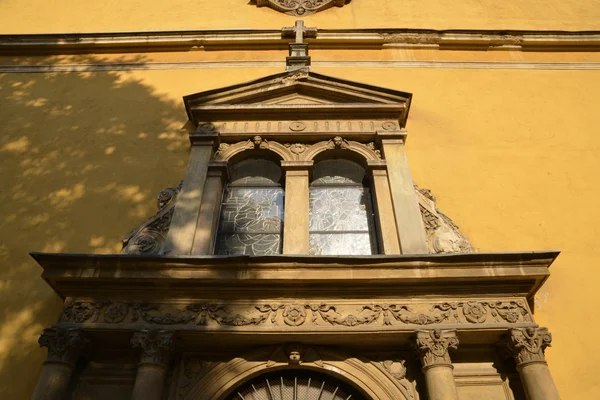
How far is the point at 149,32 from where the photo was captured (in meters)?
8.64

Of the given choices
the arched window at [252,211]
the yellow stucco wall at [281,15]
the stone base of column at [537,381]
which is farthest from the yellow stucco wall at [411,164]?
the yellow stucco wall at [281,15]

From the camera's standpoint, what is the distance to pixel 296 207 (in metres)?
6.14

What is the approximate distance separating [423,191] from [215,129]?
2886mm

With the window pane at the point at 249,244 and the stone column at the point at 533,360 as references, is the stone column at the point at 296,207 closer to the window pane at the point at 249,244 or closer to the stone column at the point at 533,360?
the window pane at the point at 249,244

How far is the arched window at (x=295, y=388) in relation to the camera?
198 inches

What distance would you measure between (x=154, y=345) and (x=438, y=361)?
8.63ft

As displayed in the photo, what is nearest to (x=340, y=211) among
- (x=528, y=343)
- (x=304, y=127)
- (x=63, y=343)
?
(x=304, y=127)

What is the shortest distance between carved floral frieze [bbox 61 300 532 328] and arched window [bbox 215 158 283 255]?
1101 millimetres

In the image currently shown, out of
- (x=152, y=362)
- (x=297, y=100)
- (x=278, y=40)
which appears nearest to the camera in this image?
(x=152, y=362)

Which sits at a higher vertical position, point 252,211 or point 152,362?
point 252,211

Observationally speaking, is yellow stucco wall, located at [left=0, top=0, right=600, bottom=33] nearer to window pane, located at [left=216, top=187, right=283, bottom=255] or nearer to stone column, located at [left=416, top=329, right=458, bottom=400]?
window pane, located at [left=216, top=187, right=283, bottom=255]

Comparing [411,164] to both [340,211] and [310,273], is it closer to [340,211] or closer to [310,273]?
[340,211]

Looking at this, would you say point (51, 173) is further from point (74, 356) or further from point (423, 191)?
point (423, 191)

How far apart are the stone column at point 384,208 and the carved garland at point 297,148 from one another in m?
0.24
